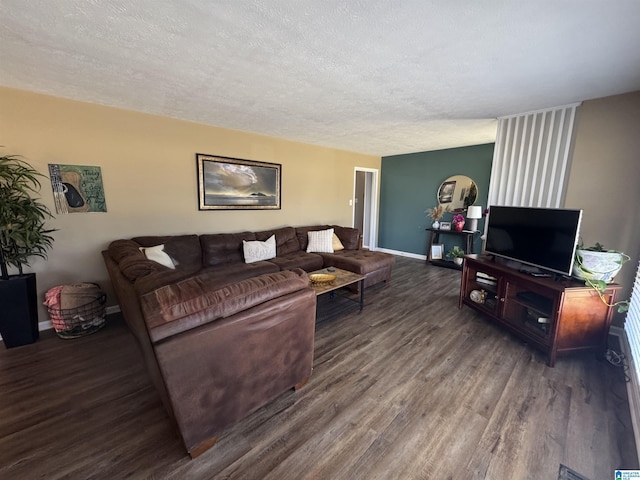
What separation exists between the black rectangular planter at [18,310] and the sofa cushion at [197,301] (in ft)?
6.96

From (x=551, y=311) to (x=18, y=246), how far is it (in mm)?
4734

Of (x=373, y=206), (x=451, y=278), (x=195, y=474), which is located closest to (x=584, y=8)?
(x=195, y=474)

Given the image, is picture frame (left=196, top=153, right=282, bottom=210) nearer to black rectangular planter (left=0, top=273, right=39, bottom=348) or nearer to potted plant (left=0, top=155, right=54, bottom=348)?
potted plant (left=0, top=155, right=54, bottom=348)

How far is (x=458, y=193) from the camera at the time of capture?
492 cm

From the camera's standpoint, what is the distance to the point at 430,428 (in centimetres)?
153

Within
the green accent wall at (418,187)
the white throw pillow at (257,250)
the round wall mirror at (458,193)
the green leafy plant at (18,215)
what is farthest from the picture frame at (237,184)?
the round wall mirror at (458,193)

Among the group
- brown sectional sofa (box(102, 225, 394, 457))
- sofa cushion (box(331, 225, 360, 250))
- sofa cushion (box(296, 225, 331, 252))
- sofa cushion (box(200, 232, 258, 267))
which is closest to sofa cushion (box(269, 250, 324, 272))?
sofa cushion (box(296, 225, 331, 252))

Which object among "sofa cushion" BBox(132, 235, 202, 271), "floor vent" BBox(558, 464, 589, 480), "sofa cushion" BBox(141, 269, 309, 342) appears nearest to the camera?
"sofa cushion" BBox(141, 269, 309, 342)

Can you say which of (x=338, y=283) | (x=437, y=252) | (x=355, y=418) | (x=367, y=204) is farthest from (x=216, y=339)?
(x=367, y=204)

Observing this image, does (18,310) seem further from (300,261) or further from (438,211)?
(438,211)

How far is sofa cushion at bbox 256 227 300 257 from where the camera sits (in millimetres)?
4031

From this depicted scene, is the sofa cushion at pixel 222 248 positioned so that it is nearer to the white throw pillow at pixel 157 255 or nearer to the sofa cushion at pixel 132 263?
the white throw pillow at pixel 157 255

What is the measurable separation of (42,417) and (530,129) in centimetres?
498

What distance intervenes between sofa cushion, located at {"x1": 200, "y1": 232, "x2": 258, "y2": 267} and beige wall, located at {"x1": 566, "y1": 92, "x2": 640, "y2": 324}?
3.98 m
